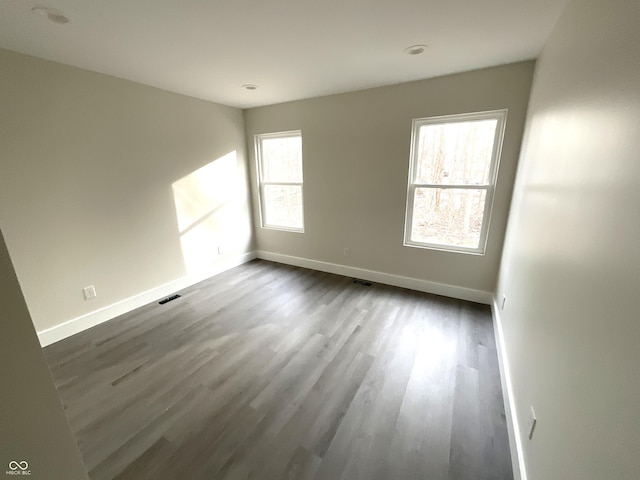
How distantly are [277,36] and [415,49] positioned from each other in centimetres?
109

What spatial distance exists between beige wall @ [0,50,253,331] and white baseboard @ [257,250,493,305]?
127 centimetres

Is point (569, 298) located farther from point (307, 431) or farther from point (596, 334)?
point (307, 431)

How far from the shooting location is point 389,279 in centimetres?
339

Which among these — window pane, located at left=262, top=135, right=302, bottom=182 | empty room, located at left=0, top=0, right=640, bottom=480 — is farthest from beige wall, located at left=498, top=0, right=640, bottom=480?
window pane, located at left=262, top=135, right=302, bottom=182

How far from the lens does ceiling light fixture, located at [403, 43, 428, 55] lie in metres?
1.97

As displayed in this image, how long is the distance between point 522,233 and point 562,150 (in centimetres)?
77

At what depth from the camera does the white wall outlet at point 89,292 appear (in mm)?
2500

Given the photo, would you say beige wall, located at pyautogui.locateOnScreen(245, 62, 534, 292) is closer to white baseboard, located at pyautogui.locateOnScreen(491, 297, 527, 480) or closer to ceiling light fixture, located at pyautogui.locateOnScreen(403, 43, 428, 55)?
ceiling light fixture, located at pyautogui.locateOnScreen(403, 43, 428, 55)

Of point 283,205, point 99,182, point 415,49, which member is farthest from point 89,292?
point 415,49

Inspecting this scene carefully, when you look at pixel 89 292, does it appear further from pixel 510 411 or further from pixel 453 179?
pixel 453 179

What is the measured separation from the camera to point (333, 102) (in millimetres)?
3211

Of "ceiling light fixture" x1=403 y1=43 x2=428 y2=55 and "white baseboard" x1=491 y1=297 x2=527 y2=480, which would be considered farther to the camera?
"ceiling light fixture" x1=403 y1=43 x2=428 y2=55

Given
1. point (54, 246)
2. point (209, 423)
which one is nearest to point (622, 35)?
point (209, 423)

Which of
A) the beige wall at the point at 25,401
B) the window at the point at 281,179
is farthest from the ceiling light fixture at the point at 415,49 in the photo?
the beige wall at the point at 25,401
